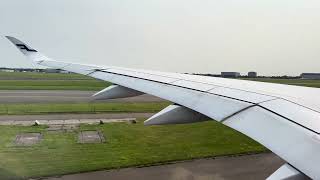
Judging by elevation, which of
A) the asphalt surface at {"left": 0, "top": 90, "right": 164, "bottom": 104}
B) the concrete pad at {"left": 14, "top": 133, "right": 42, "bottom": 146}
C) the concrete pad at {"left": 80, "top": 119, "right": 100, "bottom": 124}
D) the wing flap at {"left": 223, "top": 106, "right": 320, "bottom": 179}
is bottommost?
the asphalt surface at {"left": 0, "top": 90, "right": 164, "bottom": 104}

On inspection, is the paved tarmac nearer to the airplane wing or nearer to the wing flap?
the airplane wing

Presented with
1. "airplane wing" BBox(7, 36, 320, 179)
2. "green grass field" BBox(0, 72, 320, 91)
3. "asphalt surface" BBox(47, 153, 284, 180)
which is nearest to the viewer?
"airplane wing" BBox(7, 36, 320, 179)

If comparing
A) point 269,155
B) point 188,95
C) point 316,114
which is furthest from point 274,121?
point 269,155

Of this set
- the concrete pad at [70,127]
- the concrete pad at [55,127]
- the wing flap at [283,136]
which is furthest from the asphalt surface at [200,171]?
the wing flap at [283,136]

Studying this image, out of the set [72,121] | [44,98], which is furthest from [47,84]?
[72,121]

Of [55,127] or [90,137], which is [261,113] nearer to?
[90,137]

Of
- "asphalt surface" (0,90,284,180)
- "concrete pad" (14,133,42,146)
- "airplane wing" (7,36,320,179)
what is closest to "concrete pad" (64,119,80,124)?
"concrete pad" (14,133,42,146)

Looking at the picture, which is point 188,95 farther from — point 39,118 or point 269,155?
point 39,118
